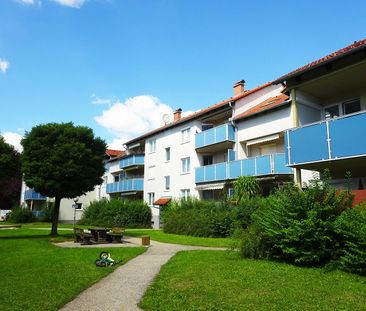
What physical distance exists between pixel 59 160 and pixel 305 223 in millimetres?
16981

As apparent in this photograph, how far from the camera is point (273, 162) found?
23781 millimetres

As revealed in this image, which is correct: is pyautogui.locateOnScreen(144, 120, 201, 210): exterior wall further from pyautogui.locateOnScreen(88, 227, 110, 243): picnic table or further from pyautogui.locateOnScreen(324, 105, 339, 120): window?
pyautogui.locateOnScreen(324, 105, 339, 120): window

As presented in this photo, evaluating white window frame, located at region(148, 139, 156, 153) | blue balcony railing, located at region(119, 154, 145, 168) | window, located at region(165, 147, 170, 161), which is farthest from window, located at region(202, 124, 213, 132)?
blue balcony railing, located at region(119, 154, 145, 168)

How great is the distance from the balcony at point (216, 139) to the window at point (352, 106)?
11.0 metres

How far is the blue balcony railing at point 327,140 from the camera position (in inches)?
537

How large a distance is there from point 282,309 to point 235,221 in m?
15.2

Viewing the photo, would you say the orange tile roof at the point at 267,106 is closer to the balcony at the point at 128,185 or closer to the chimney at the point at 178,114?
the chimney at the point at 178,114

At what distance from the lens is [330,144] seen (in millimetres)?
14555

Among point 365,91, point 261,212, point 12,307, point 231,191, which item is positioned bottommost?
point 12,307

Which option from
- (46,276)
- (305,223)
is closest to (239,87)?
(305,223)

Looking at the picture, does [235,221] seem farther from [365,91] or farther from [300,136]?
[365,91]

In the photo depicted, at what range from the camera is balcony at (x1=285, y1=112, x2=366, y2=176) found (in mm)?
13680

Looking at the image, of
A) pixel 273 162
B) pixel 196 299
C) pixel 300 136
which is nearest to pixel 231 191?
pixel 273 162

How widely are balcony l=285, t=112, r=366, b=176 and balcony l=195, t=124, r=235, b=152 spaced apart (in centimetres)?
1172
